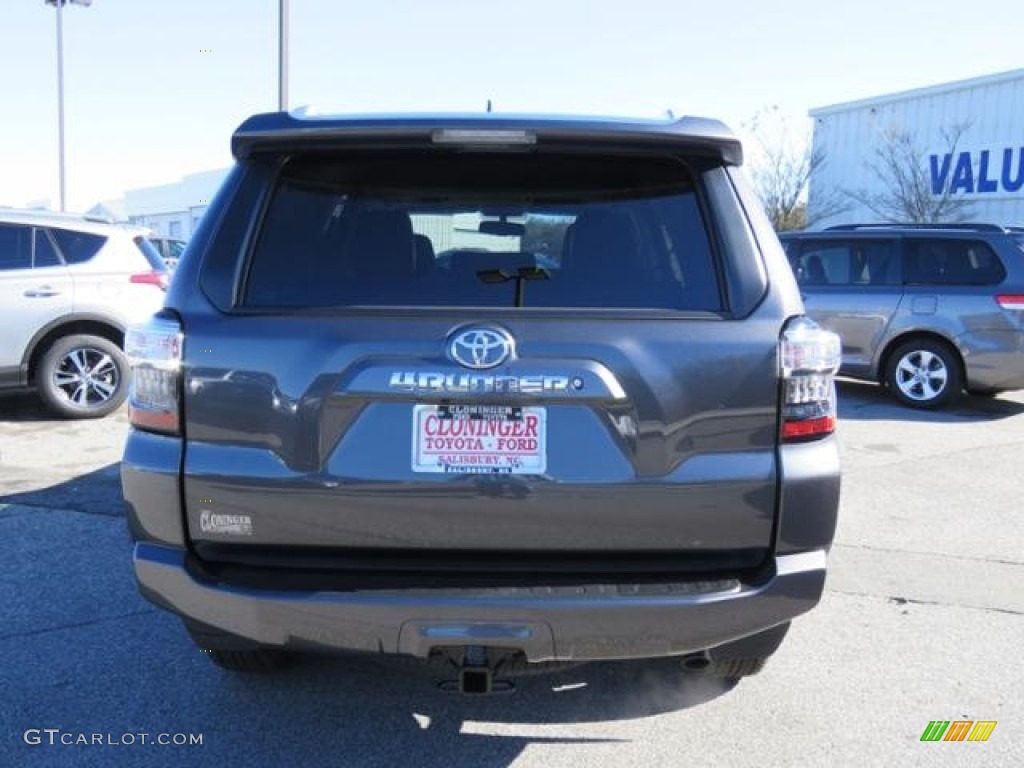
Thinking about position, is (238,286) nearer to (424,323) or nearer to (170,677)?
(424,323)

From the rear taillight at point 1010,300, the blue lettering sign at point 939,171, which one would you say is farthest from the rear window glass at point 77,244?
the blue lettering sign at point 939,171

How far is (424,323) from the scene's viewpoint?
2.31 m

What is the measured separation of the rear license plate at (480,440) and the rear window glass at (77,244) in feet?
21.9

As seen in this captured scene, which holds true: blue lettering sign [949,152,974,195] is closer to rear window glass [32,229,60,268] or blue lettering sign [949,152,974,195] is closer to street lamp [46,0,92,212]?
rear window glass [32,229,60,268]

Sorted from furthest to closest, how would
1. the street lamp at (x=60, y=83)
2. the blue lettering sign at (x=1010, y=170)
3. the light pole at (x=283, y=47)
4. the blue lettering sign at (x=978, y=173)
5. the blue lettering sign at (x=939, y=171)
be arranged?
the street lamp at (x=60, y=83) < the blue lettering sign at (x=939, y=171) < the blue lettering sign at (x=978, y=173) < the blue lettering sign at (x=1010, y=170) < the light pole at (x=283, y=47)

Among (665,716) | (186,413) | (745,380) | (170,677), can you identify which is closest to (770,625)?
(745,380)

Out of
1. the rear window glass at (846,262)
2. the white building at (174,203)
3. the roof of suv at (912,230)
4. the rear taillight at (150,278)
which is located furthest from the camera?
the white building at (174,203)

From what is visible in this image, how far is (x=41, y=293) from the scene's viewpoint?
757 centimetres

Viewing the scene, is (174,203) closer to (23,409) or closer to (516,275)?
(23,409)

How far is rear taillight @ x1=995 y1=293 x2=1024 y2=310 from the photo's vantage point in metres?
8.48

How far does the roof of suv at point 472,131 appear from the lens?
7.88ft

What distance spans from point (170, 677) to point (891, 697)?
8.67ft

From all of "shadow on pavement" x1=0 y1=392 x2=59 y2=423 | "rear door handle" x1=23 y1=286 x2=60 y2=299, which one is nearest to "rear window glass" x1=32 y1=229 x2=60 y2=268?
"rear door handle" x1=23 y1=286 x2=60 y2=299

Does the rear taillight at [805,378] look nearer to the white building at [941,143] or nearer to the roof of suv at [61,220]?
the roof of suv at [61,220]
